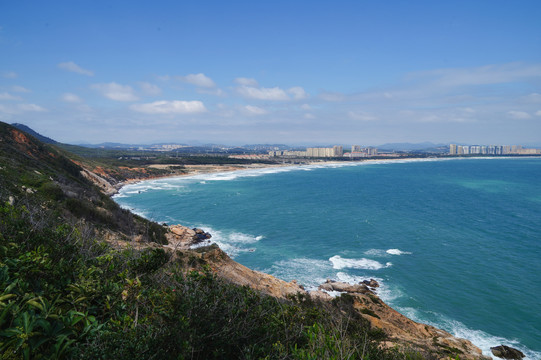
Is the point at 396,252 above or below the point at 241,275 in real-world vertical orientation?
below

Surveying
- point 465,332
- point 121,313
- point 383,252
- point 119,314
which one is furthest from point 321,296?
point 119,314

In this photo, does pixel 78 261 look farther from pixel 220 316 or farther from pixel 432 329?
pixel 432 329

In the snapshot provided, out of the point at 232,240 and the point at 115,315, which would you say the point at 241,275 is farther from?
the point at 115,315

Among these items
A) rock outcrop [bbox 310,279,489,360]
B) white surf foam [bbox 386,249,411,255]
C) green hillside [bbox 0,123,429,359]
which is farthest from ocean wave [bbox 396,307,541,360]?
green hillside [bbox 0,123,429,359]

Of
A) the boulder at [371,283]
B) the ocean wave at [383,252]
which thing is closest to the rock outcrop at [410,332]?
the boulder at [371,283]

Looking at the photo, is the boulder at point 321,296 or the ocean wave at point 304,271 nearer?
A: the boulder at point 321,296

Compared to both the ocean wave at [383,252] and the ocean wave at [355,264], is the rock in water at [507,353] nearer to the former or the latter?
the ocean wave at [355,264]

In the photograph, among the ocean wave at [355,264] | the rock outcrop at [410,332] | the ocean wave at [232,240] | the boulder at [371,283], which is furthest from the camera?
the ocean wave at [232,240]
